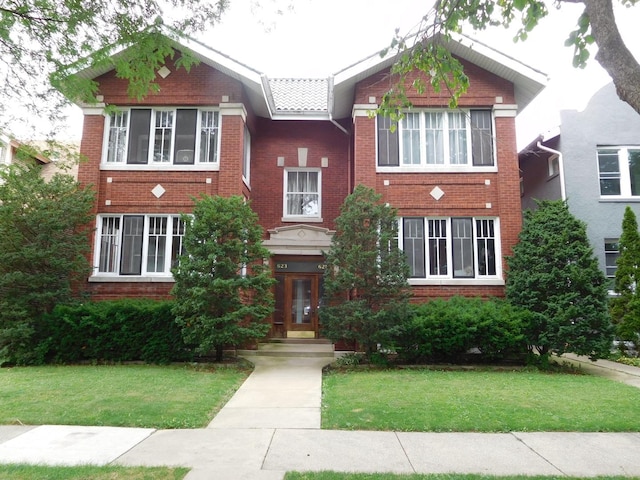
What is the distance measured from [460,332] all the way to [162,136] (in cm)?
885

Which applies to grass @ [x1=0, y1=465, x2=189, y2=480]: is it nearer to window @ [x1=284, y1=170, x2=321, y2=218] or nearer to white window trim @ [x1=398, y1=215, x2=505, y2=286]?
white window trim @ [x1=398, y1=215, x2=505, y2=286]

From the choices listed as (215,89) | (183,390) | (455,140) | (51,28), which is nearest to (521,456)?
(183,390)

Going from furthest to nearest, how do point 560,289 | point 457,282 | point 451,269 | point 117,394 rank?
1. point 451,269
2. point 457,282
3. point 560,289
4. point 117,394

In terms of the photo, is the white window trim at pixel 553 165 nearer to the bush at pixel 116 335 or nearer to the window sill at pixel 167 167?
the window sill at pixel 167 167

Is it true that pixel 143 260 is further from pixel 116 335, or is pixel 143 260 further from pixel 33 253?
pixel 33 253

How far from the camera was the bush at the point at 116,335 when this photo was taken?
1024 cm

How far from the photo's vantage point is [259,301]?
10.3 m

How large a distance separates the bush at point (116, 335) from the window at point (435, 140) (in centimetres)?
659

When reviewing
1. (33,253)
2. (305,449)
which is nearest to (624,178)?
(305,449)

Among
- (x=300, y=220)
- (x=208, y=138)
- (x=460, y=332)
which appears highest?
(x=208, y=138)

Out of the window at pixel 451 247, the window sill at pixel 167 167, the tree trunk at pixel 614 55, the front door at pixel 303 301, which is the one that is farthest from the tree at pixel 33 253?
the tree trunk at pixel 614 55

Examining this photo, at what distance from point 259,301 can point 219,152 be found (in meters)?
4.29

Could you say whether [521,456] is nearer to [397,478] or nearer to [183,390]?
[397,478]

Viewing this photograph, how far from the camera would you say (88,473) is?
4156mm
